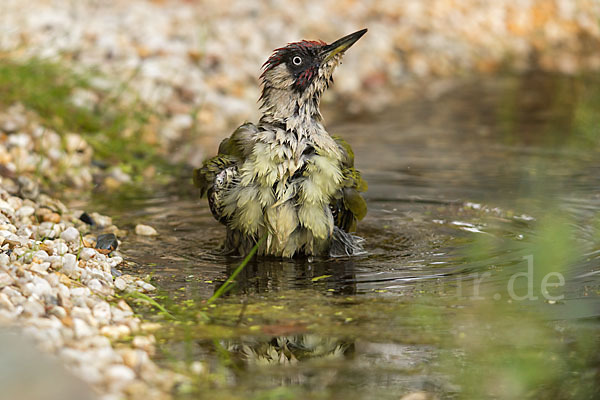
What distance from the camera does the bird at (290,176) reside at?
5.02 meters

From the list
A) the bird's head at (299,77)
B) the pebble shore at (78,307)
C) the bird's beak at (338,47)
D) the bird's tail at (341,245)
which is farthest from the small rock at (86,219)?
the bird's beak at (338,47)

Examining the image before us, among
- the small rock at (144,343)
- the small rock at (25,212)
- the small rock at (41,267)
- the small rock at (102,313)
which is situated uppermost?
the small rock at (25,212)

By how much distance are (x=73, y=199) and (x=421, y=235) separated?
8.60 ft

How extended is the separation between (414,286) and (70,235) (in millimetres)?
2010

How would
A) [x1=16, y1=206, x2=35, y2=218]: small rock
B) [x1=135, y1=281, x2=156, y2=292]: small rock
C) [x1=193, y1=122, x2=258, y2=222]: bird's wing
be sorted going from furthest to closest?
[x1=16, y1=206, x2=35, y2=218]: small rock < [x1=193, y1=122, x2=258, y2=222]: bird's wing < [x1=135, y1=281, x2=156, y2=292]: small rock

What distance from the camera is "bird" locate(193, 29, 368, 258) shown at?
16.5 feet

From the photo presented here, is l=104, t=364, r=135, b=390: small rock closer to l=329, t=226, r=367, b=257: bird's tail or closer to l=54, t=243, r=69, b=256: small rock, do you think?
l=54, t=243, r=69, b=256: small rock

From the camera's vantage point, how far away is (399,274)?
16.2ft

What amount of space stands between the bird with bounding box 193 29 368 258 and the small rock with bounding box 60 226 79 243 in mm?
759

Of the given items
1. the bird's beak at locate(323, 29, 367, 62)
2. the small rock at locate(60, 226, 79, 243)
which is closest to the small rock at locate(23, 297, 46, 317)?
the small rock at locate(60, 226, 79, 243)

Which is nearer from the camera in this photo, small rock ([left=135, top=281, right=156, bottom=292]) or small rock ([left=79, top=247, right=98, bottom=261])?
small rock ([left=135, top=281, right=156, bottom=292])

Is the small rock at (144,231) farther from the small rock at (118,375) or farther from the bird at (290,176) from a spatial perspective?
the small rock at (118,375)

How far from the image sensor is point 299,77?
17.4 feet

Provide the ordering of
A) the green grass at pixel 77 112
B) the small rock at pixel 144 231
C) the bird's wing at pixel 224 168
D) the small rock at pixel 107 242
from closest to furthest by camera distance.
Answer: the bird's wing at pixel 224 168, the small rock at pixel 107 242, the small rock at pixel 144 231, the green grass at pixel 77 112
